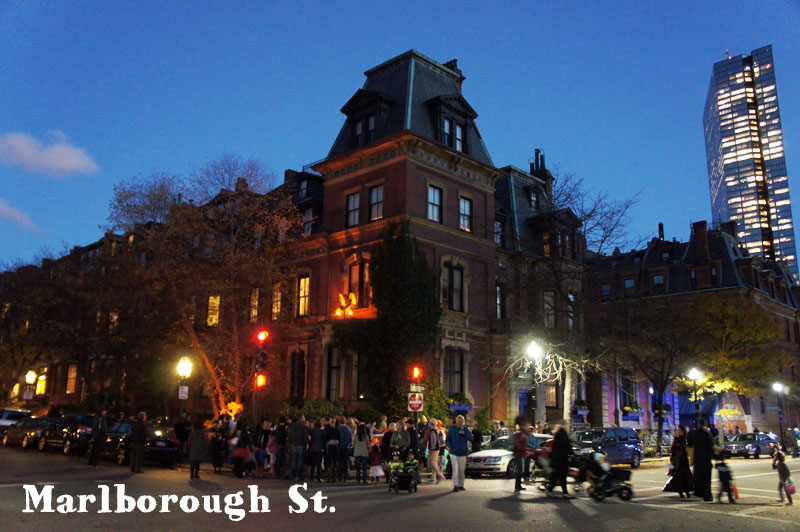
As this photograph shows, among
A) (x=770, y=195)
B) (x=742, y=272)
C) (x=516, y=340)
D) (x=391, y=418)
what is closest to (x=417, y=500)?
(x=391, y=418)

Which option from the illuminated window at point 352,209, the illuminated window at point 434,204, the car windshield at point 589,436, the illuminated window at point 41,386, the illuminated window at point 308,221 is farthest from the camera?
the illuminated window at point 41,386

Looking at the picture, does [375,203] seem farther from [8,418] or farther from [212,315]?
[8,418]

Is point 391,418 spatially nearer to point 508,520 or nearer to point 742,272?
point 508,520

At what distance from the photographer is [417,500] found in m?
15.1

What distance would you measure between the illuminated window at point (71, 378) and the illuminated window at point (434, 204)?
41.7 metres

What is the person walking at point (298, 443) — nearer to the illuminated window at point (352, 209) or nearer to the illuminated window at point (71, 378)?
the illuminated window at point (352, 209)

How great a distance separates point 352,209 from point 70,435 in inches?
708

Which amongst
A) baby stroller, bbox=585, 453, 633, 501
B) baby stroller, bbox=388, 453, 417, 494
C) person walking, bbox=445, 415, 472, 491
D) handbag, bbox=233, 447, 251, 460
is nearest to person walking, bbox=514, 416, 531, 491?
person walking, bbox=445, 415, 472, 491

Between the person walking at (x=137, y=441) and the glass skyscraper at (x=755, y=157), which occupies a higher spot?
the glass skyscraper at (x=755, y=157)

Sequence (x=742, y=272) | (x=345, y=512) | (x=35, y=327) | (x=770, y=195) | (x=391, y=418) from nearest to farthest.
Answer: (x=345, y=512) < (x=391, y=418) < (x=35, y=327) < (x=742, y=272) < (x=770, y=195)

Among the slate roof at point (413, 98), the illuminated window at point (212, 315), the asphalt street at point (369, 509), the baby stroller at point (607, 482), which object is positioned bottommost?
the asphalt street at point (369, 509)

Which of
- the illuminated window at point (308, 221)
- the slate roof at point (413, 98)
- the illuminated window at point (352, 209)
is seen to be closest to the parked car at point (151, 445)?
the illuminated window at point (352, 209)

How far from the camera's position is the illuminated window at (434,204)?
1405 inches

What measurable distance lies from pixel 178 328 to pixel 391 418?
12.7m
